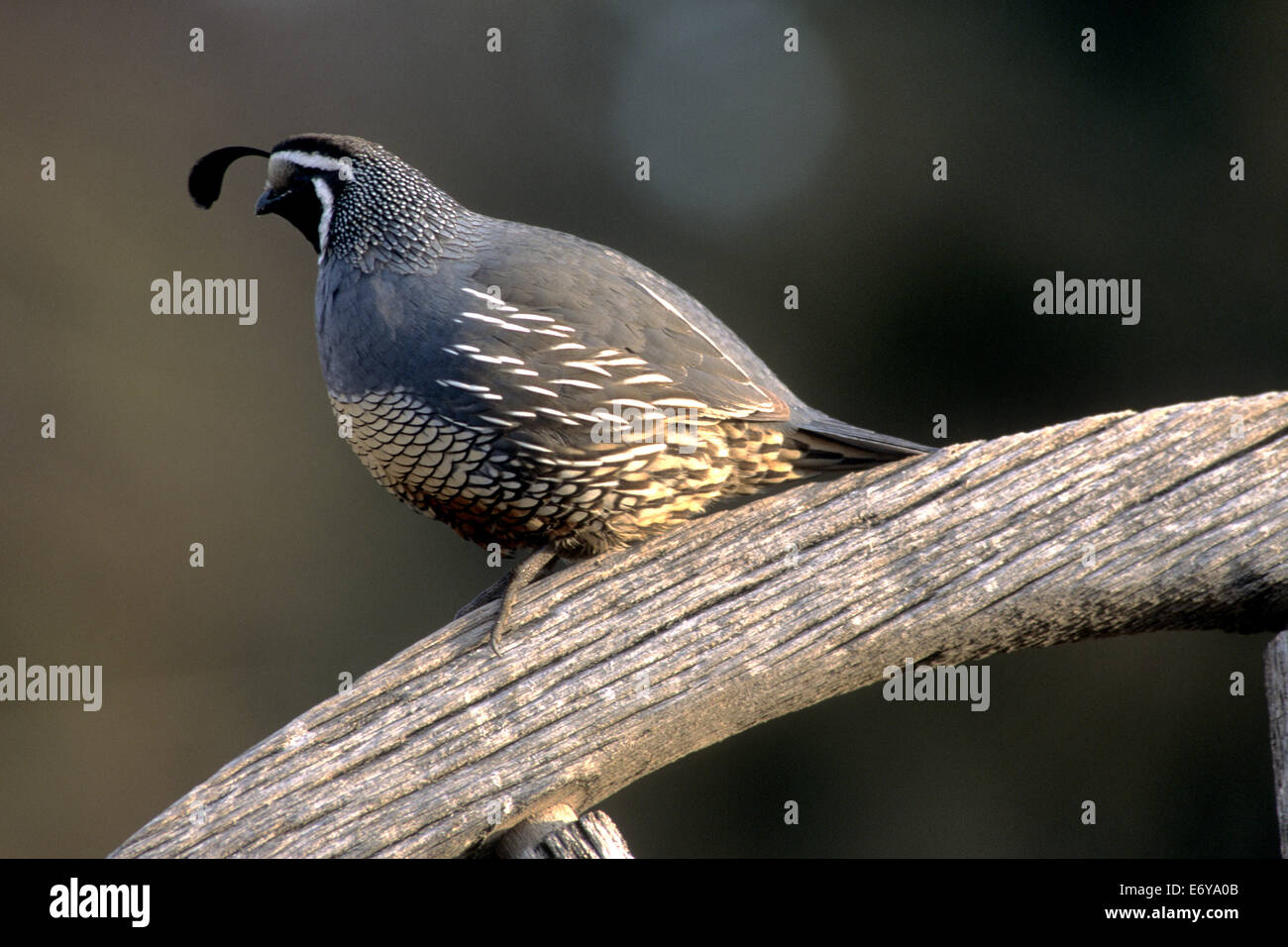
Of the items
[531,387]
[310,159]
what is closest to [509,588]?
[531,387]

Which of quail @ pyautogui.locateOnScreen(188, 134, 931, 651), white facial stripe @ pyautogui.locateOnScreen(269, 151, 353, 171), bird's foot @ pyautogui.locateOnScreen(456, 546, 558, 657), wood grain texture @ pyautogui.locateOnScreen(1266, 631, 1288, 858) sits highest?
white facial stripe @ pyautogui.locateOnScreen(269, 151, 353, 171)

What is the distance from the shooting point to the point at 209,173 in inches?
104

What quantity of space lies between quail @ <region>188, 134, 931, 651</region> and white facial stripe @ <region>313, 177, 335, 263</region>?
0.03 metres

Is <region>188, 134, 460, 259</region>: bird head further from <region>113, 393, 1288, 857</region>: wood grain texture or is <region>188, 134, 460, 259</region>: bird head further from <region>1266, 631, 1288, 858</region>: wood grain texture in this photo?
<region>1266, 631, 1288, 858</region>: wood grain texture

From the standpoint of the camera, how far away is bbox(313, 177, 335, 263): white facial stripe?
2.53 m

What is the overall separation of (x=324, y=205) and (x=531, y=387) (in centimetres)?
68

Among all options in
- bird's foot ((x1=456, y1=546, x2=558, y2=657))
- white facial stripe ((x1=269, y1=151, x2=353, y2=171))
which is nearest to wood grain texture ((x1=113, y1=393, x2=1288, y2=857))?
bird's foot ((x1=456, y1=546, x2=558, y2=657))

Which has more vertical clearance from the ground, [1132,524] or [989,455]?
[989,455]

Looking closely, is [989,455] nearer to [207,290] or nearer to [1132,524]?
[1132,524]

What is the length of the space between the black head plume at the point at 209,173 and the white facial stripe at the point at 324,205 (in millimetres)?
154

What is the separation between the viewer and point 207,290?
166 inches

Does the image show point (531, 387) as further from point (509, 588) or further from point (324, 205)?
point (324, 205)
